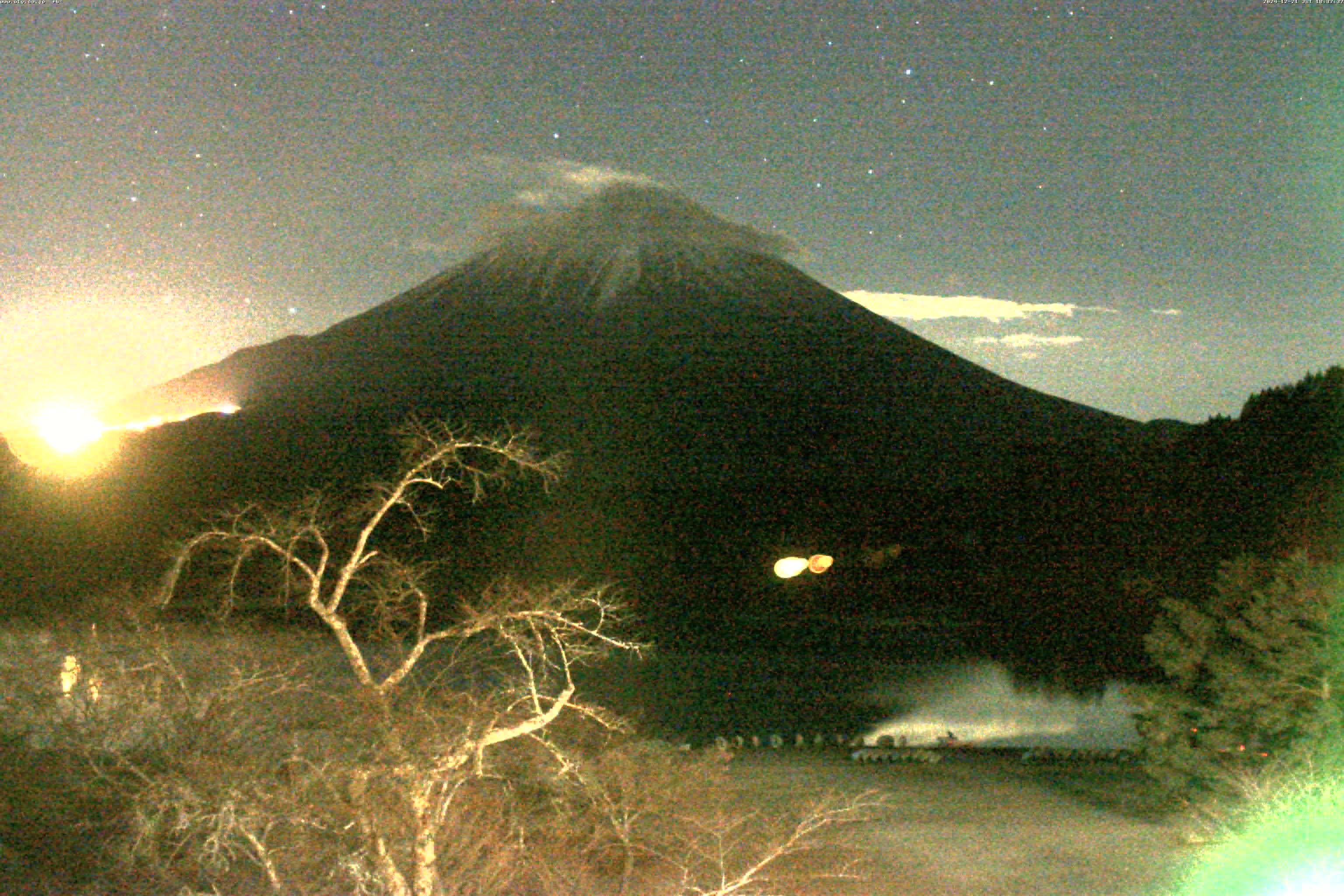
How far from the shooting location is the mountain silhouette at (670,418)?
125 ft

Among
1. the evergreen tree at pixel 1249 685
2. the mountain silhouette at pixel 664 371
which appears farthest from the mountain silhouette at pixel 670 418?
the evergreen tree at pixel 1249 685

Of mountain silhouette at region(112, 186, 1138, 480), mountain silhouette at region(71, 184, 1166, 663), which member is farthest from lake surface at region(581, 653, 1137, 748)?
mountain silhouette at region(112, 186, 1138, 480)

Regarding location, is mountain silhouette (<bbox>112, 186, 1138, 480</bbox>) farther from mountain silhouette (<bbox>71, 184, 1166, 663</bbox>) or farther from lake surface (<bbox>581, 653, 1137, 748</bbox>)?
lake surface (<bbox>581, 653, 1137, 748</bbox>)

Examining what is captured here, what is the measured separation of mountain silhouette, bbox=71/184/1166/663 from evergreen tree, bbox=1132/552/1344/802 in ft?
58.0

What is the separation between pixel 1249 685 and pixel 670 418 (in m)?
58.2

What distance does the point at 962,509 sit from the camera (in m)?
36.1

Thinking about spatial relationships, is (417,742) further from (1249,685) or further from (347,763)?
(1249,685)

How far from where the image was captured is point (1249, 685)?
11266 millimetres

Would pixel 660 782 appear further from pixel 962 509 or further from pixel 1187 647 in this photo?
pixel 962 509

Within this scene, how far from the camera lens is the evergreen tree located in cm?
1094

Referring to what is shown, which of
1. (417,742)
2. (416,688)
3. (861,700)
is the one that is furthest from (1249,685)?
(861,700)

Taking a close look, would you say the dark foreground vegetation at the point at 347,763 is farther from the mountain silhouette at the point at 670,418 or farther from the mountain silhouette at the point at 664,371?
the mountain silhouette at the point at 664,371

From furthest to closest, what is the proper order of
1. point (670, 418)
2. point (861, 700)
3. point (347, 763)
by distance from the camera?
point (670, 418) < point (861, 700) < point (347, 763)

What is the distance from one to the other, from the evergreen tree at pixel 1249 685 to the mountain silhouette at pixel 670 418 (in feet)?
58.0
